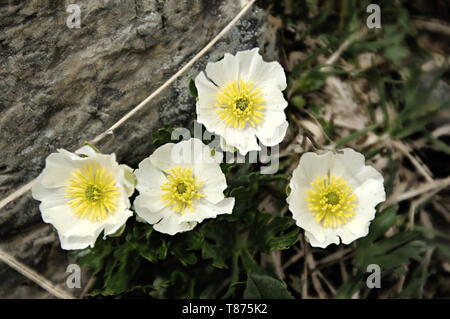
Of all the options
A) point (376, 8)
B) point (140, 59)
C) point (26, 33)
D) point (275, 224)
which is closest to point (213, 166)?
point (275, 224)

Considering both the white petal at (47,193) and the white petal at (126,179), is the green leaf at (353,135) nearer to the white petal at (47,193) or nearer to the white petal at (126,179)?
the white petal at (126,179)

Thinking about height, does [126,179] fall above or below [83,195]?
above

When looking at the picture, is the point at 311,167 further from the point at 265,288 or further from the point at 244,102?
the point at 265,288

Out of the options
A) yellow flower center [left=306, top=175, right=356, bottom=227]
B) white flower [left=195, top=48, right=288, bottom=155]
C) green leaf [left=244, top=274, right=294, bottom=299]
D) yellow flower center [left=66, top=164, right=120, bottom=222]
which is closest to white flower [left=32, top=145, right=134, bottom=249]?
yellow flower center [left=66, top=164, right=120, bottom=222]

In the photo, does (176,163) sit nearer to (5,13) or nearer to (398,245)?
(5,13)

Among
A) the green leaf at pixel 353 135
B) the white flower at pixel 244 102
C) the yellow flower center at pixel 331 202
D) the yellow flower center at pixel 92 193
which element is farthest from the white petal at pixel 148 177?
the green leaf at pixel 353 135

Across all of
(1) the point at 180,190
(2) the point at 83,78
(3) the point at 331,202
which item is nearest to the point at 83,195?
(1) the point at 180,190
